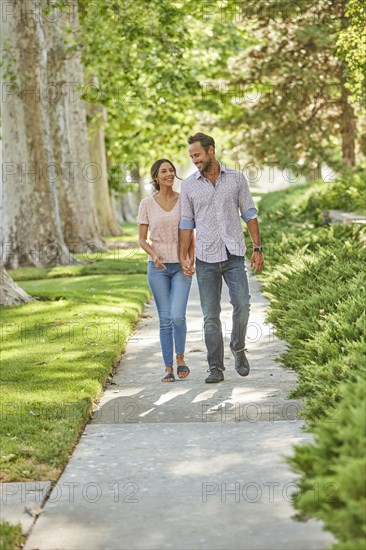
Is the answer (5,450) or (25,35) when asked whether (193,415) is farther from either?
(25,35)

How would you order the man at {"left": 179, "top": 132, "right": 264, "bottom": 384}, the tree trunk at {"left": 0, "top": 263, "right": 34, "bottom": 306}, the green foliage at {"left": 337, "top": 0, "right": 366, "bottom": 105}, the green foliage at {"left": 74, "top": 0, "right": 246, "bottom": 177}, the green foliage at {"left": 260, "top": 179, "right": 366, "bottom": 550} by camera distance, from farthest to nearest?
the green foliage at {"left": 74, "top": 0, "right": 246, "bottom": 177} → the tree trunk at {"left": 0, "top": 263, "right": 34, "bottom": 306} → the green foliage at {"left": 337, "top": 0, "right": 366, "bottom": 105} → the man at {"left": 179, "top": 132, "right": 264, "bottom": 384} → the green foliage at {"left": 260, "top": 179, "right": 366, "bottom": 550}

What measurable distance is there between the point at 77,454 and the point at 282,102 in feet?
110

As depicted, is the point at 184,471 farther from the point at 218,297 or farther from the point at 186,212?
the point at 186,212

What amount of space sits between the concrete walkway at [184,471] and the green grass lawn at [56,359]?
176 millimetres

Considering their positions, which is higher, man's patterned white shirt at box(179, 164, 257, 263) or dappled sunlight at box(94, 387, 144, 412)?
man's patterned white shirt at box(179, 164, 257, 263)

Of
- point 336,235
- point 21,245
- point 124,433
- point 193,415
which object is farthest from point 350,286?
point 21,245

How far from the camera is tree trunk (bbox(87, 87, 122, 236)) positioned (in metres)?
29.6

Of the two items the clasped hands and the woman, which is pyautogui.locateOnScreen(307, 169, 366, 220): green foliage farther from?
the clasped hands

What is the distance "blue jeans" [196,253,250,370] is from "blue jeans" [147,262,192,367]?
0.78ft

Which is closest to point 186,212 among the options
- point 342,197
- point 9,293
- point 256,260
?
point 256,260

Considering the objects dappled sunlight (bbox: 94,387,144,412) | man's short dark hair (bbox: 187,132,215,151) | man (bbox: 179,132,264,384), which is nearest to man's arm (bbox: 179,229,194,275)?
man (bbox: 179,132,264,384)

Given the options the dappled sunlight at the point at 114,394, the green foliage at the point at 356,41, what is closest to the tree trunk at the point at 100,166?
the green foliage at the point at 356,41

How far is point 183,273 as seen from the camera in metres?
9.12

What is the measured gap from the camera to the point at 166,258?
9.13 m
